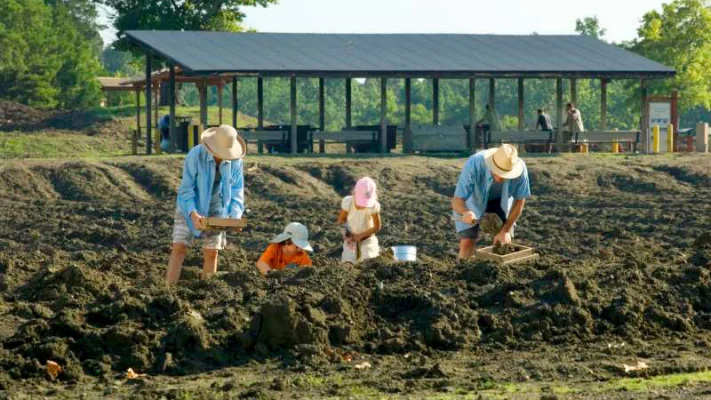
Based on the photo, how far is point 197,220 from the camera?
44.5 feet

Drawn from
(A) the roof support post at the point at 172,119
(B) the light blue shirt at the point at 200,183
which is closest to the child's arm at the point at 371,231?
(B) the light blue shirt at the point at 200,183

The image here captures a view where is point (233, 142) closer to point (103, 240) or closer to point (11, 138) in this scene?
point (103, 240)

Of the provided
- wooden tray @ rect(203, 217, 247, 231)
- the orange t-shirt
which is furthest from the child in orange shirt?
wooden tray @ rect(203, 217, 247, 231)

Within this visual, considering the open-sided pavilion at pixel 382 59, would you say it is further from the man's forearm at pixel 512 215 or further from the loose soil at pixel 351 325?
the man's forearm at pixel 512 215

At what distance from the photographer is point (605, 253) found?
1684 centimetres

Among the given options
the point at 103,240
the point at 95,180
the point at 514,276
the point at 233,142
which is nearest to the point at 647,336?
the point at 514,276

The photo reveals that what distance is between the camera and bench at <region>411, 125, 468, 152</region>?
3722 cm

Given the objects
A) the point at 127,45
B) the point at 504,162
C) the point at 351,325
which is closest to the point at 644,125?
the point at 127,45

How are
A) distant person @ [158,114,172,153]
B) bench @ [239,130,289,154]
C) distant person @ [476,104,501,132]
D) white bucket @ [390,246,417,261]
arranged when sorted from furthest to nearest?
distant person @ [476,104,501,132], distant person @ [158,114,172,153], bench @ [239,130,289,154], white bucket @ [390,246,417,261]

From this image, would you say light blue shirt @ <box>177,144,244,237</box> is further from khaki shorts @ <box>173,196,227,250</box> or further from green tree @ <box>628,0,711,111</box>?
green tree @ <box>628,0,711,111</box>

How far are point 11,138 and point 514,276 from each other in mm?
28224

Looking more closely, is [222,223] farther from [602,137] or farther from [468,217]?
[602,137]

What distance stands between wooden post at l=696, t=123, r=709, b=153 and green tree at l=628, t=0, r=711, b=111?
13487mm

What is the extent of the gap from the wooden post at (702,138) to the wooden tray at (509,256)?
26232 mm
